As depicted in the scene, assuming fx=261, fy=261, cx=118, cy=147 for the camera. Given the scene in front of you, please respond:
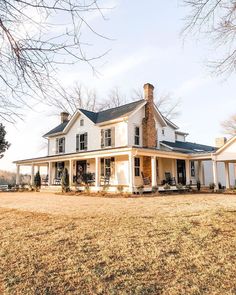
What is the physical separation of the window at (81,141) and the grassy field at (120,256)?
1558 centimetres

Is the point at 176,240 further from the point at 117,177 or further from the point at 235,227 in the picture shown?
the point at 117,177

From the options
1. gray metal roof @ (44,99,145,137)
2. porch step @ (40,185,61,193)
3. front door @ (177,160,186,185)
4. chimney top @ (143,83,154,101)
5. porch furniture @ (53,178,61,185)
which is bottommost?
porch step @ (40,185,61,193)

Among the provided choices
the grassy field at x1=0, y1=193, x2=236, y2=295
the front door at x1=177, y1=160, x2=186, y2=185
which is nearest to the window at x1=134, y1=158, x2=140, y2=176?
the front door at x1=177, y1=160, x2=186, y2=185

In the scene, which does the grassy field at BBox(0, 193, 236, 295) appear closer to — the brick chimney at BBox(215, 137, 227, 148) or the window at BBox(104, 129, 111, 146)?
the window at BBox(104, 129, 111, 146)

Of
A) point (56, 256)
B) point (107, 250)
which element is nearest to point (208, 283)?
point (107, 250)

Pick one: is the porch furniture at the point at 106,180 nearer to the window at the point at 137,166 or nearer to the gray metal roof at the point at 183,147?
the window at the point at 137,166

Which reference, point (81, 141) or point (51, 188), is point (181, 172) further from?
point (51, 188)

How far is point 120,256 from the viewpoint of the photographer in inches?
178

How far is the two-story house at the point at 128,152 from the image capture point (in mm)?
19000

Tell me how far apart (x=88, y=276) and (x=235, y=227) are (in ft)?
13.3

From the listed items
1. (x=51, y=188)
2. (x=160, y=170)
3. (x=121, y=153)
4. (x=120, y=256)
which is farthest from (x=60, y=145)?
(x=120, y=256)

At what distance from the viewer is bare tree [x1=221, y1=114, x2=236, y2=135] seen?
40.9 meters

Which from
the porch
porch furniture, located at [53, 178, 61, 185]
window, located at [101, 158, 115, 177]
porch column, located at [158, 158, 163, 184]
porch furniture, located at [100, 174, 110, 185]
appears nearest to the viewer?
the porch

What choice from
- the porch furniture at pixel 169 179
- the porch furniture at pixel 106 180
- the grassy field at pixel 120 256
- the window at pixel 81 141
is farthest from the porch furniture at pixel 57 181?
the grassy field at pixel 120 256
